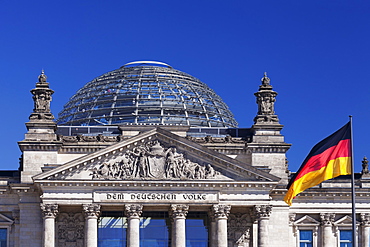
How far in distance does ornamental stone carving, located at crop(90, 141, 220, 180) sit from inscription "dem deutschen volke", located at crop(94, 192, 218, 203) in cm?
145

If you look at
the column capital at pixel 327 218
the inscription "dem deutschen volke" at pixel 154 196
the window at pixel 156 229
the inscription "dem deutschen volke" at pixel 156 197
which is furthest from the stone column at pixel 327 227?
the window at pixel 156 229

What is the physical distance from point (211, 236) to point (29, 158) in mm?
17607

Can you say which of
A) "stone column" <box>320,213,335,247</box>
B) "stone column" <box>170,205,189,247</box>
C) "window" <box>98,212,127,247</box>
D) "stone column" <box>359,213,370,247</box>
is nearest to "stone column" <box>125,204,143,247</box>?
"stone column" <box>170,205,189,247</box>

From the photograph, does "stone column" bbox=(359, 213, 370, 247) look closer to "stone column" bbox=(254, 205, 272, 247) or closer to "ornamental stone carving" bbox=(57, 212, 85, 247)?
"stone column" bbox=(254, 205, 272, 247)

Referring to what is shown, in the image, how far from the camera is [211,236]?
8750 centimetres

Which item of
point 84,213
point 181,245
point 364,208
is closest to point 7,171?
point 84,213

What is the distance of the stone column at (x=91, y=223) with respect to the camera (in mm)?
84688

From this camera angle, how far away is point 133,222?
280 feet

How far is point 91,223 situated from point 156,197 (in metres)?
5.96

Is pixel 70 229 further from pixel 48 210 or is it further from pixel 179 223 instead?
pixel 179 223

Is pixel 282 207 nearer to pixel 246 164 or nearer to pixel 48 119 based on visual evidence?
pixel 246 164

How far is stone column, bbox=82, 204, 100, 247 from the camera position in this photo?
8469cm

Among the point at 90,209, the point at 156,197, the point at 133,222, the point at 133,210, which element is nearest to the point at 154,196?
the point at 156,197

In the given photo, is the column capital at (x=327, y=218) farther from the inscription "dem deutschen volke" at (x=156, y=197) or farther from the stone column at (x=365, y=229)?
the inscription "dem deutschen volke" at (x=156, y=197)
